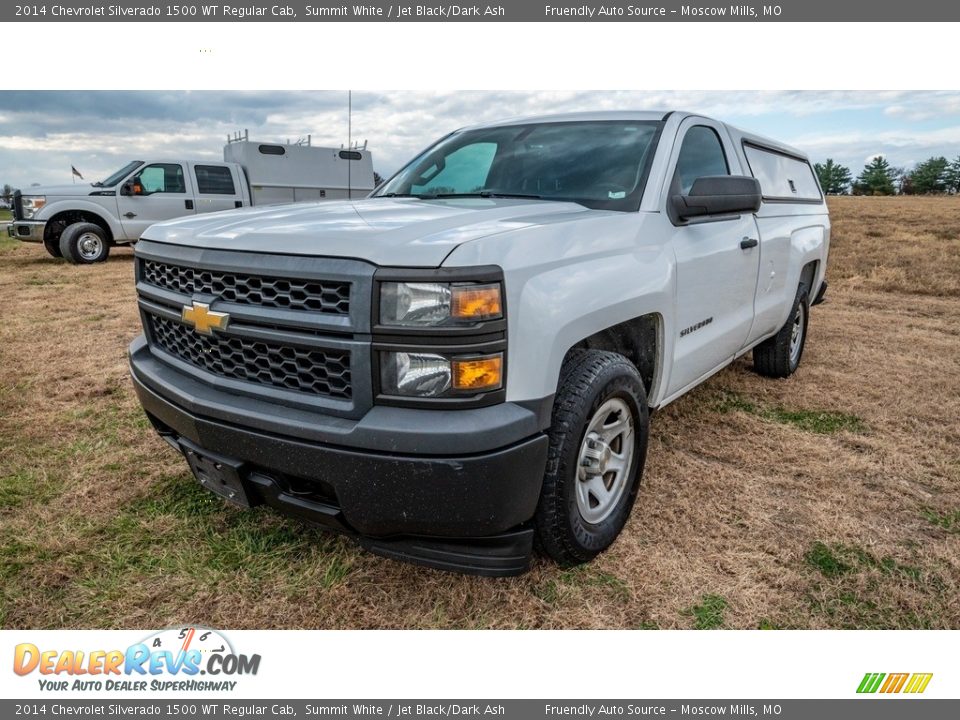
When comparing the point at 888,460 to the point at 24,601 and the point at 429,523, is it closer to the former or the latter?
the point at 429,523

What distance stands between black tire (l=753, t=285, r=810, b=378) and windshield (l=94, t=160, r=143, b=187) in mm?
12106

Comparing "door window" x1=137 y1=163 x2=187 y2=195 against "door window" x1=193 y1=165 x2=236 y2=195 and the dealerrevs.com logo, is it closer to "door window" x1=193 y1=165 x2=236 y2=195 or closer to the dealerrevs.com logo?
"door window" x1=193 y1=165 x2=236 y2=195

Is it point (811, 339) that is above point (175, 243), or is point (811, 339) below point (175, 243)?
below

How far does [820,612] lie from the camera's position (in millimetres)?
2299

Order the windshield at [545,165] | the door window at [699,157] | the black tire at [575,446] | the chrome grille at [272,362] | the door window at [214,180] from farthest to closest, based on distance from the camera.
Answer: the door window at [214,180], the door window at [699,157], the windshield at [545,165], the black tire at [575,446], the chrome grille at [272,362]

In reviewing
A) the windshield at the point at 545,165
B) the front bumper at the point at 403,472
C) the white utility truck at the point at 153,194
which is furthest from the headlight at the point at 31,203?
the front bumper at the point at 403,472

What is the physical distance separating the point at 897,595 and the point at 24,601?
323cm

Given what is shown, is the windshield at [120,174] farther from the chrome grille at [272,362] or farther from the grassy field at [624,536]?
the chrome grille at [272,362]

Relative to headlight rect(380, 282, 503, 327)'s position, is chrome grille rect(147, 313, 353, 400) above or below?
below

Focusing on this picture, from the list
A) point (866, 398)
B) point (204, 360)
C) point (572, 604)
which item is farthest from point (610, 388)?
point (866, 398)

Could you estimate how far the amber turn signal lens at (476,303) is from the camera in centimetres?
186

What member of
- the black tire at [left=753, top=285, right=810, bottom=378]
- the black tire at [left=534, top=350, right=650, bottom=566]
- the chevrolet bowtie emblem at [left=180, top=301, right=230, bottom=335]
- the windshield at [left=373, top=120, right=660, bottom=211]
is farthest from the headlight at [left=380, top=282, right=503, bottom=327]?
the black tire at [left=753, top=285, right=810, bottom=378]

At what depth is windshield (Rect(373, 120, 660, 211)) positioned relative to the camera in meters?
2.97

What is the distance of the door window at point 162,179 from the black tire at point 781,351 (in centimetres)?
1161
